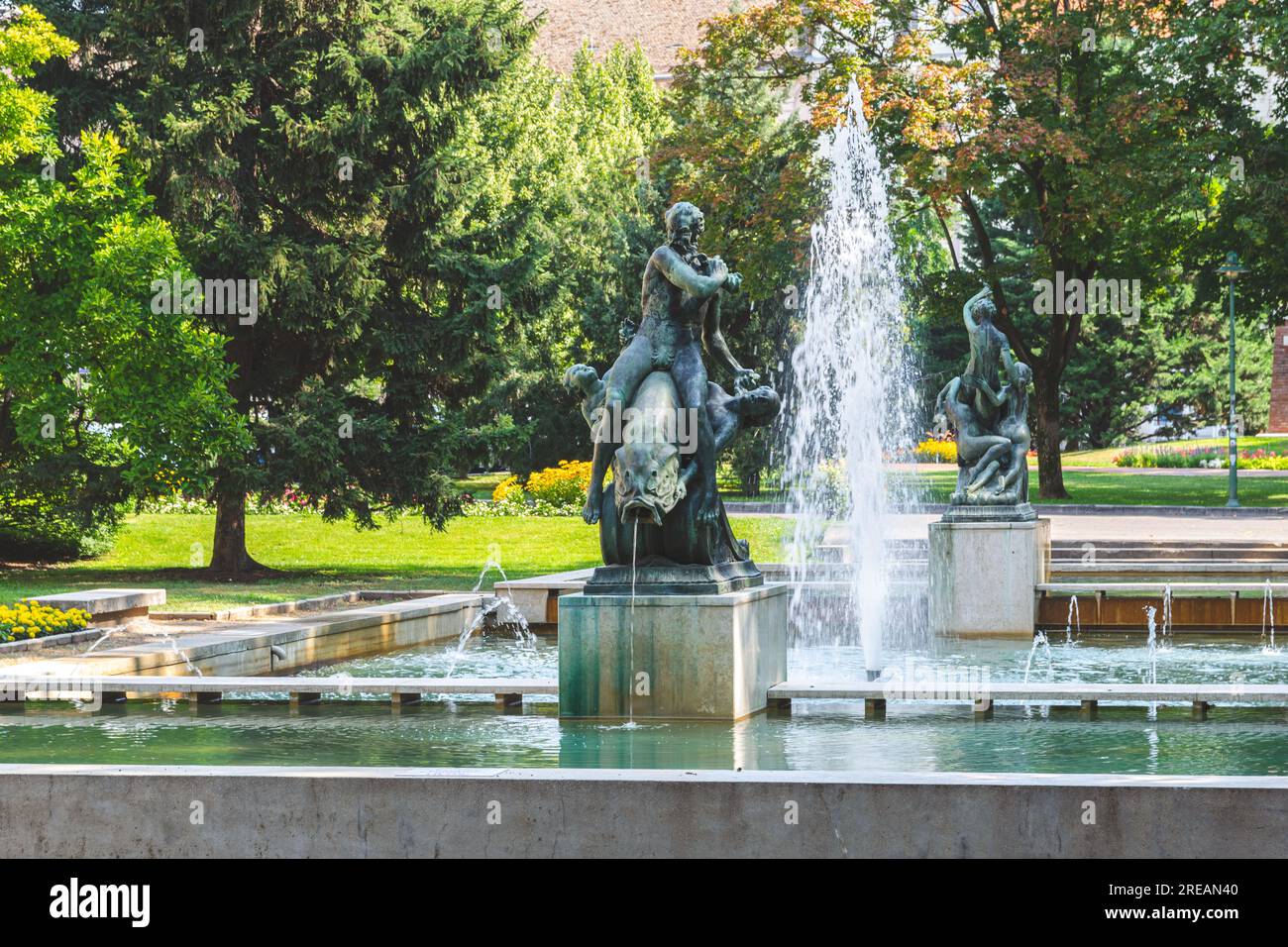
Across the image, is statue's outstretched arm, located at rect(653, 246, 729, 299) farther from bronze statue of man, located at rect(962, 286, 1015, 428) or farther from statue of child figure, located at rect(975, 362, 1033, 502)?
statue of child figure, located at rect(975, 362, 1033, 502)

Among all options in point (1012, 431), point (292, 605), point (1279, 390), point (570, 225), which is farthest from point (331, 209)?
point (1279, 390)

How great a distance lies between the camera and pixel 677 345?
985 centimetres

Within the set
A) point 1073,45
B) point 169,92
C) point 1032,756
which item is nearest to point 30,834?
point 1032,756

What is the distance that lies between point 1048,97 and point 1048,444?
8.11m

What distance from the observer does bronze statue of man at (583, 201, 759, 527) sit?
380 inches

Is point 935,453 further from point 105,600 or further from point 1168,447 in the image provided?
point 105,600

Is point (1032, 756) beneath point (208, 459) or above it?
beneath

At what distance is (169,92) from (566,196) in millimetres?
26439

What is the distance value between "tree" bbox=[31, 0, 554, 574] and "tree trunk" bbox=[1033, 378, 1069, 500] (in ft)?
55.5

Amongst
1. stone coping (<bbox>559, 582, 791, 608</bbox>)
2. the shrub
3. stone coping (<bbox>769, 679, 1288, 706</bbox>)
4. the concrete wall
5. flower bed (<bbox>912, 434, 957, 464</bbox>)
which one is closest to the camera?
the concrete wall

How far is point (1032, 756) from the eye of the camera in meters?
8.22

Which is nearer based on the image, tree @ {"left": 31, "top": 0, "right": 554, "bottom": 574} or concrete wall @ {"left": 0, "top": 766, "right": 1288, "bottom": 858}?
concrete wall @ {"left": 0, "top": 766, "right": 1288, "bottom": 858}

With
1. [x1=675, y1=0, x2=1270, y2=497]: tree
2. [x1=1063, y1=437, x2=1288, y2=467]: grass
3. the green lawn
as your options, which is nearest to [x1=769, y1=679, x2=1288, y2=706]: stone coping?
[x1=675, y1=0, x2=1270, y2=497]: tree

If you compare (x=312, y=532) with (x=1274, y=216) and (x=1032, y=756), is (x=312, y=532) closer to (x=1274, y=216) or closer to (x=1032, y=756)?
(x=1274, y=216)
